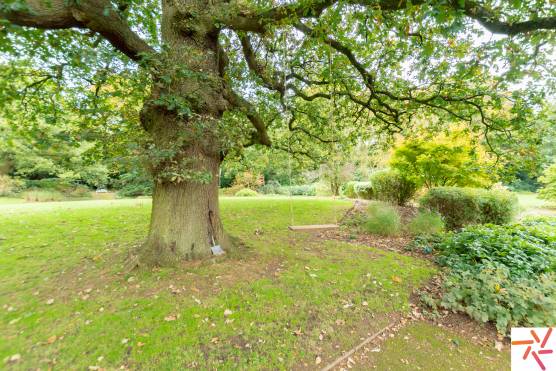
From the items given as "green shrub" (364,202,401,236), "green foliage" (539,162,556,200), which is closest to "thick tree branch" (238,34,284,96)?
"green shrub" (364,202,401,236)

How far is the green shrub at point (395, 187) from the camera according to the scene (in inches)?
359

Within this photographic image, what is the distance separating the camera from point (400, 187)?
30.5ft

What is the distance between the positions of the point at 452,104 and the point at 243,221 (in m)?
5.78

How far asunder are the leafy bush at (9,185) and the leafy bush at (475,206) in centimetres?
2404

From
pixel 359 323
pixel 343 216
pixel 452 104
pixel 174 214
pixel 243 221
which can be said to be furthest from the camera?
pixel 343 216

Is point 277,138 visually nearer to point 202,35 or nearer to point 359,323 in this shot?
point 202,35

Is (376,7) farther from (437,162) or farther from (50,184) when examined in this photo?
(50,184)

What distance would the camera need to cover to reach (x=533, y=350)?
1.98m

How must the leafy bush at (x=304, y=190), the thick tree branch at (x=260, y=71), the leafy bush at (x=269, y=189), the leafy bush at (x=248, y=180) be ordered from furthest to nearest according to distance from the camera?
the leafy bush at (x=304, y=190), the leafy bush at (x=269, y=189), the leafy bush at (x=248, y=180), the thick tree branch at (x=260, y=71)

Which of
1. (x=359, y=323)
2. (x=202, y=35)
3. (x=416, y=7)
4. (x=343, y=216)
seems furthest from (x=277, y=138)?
(x=359, y=323)

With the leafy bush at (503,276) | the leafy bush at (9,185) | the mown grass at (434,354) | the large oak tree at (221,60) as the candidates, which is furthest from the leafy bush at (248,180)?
the mown grass at (434,354)

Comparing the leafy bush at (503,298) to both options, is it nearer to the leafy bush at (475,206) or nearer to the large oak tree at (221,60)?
the large oak tree at (221,60)

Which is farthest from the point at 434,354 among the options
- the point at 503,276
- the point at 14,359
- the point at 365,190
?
the point at 365,190

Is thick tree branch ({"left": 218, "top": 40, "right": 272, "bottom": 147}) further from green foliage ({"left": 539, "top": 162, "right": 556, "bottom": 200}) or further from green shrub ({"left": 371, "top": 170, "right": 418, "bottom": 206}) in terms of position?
green foliage ({"left": 539, "top": 162, "right": 556, "bottom": 200})
